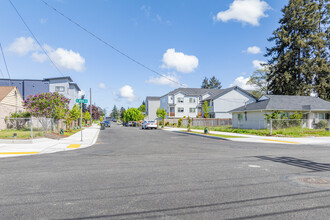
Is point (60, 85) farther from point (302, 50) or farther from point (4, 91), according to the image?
point (302, 50)

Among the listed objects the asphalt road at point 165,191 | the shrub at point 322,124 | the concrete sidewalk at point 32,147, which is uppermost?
the shrub at point 322,124

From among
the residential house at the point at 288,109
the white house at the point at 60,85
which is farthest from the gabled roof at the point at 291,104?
the white house at the point at 60,85

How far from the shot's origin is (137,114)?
68625 millimetres

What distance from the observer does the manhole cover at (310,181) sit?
564 centimetres

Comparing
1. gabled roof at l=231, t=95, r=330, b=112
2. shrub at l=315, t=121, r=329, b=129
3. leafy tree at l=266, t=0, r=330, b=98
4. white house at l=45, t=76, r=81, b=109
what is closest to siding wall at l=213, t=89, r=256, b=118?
leafy tree at l=266, t=0, r=330, b=98

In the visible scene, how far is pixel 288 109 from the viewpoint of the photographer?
29.0 metres

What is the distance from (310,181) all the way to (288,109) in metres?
26.0

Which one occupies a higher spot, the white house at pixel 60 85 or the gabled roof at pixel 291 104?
the white house at pixel 60 85

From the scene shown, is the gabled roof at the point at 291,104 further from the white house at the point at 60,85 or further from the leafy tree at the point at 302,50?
the white house at the point at 60,85

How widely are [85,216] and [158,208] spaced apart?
1273 mm

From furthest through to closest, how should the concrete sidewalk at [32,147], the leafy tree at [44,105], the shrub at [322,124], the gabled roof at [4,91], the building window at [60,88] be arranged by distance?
the building window at [60,88], the shrub at [322,124], the gabled roof at [4,91], the leafy tree at [44,105], the concrete sidewalk at [32,147]

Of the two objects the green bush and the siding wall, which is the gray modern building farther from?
the green bush

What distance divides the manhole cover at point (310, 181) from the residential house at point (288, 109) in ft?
75.3

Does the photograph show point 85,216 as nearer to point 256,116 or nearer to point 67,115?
point 67,115
